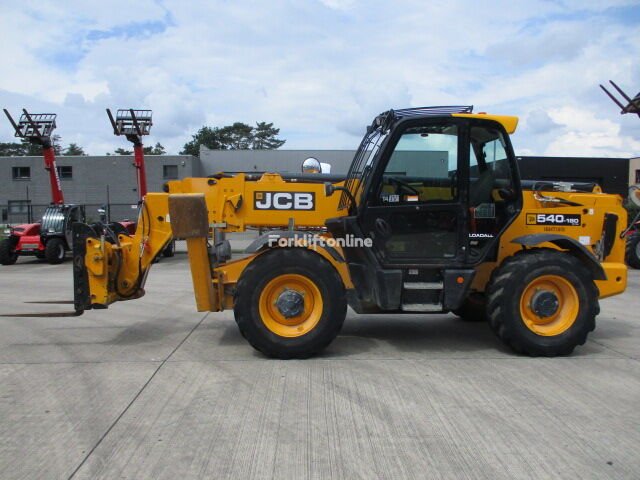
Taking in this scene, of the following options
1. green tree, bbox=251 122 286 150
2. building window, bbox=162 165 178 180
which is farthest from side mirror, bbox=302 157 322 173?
green tree, bbox=251 122 286 150

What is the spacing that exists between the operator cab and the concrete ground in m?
0.91

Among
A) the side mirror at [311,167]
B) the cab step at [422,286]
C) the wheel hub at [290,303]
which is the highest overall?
the side mirror at [311,167]

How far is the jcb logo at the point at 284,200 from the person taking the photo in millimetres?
6391

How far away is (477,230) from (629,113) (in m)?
10.1

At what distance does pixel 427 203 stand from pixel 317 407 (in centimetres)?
240

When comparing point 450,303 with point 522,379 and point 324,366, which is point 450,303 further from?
point 324,366

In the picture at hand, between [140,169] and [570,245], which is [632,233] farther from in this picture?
[140,169]

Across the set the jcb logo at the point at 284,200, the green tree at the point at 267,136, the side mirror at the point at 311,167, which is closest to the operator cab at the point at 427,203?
the jcb logo at the point at 284,200

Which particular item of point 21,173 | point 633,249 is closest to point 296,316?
point 633,249

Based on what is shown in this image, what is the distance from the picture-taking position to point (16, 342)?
620cm

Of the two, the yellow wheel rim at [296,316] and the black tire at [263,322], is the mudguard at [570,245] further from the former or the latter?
the yellow wheel rim at [296,316]

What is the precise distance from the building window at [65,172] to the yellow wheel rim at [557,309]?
39.0 m

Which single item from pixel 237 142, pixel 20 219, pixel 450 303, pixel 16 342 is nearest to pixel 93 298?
pixel 16 342

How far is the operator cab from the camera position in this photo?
215 inches
